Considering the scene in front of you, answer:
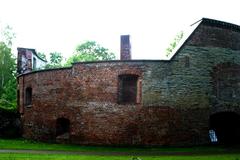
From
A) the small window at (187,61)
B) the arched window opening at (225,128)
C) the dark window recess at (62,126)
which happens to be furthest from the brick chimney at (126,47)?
the arched window opening at (225,128)

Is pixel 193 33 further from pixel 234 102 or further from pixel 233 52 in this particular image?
pixel 234 102

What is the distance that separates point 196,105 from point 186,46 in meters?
3.19

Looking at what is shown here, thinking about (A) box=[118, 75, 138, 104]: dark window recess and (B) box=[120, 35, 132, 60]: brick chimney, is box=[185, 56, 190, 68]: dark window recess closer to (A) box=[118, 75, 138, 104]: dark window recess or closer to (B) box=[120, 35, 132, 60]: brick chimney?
(A) box=[118, 75, 138, 104]: dark window recess

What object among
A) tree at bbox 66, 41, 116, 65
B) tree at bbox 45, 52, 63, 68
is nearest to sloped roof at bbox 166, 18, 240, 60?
tree at bbox 66, 41, 116, 65

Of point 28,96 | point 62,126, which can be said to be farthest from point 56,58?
point 62,126

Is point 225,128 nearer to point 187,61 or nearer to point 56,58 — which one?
point 187,61

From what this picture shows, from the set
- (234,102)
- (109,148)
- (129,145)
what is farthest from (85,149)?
(234,102)

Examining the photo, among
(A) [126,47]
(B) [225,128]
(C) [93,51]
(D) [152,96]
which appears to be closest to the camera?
(D) [152,96]

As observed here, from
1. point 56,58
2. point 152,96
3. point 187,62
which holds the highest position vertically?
point 56,58

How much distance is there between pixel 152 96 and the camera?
18.2 m

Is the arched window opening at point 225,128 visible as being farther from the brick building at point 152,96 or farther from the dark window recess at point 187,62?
the dark window recess at point 187,62

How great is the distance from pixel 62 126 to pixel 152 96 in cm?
567

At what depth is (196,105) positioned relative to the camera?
1880 centimetres

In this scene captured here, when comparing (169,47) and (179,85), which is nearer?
(179,85)
